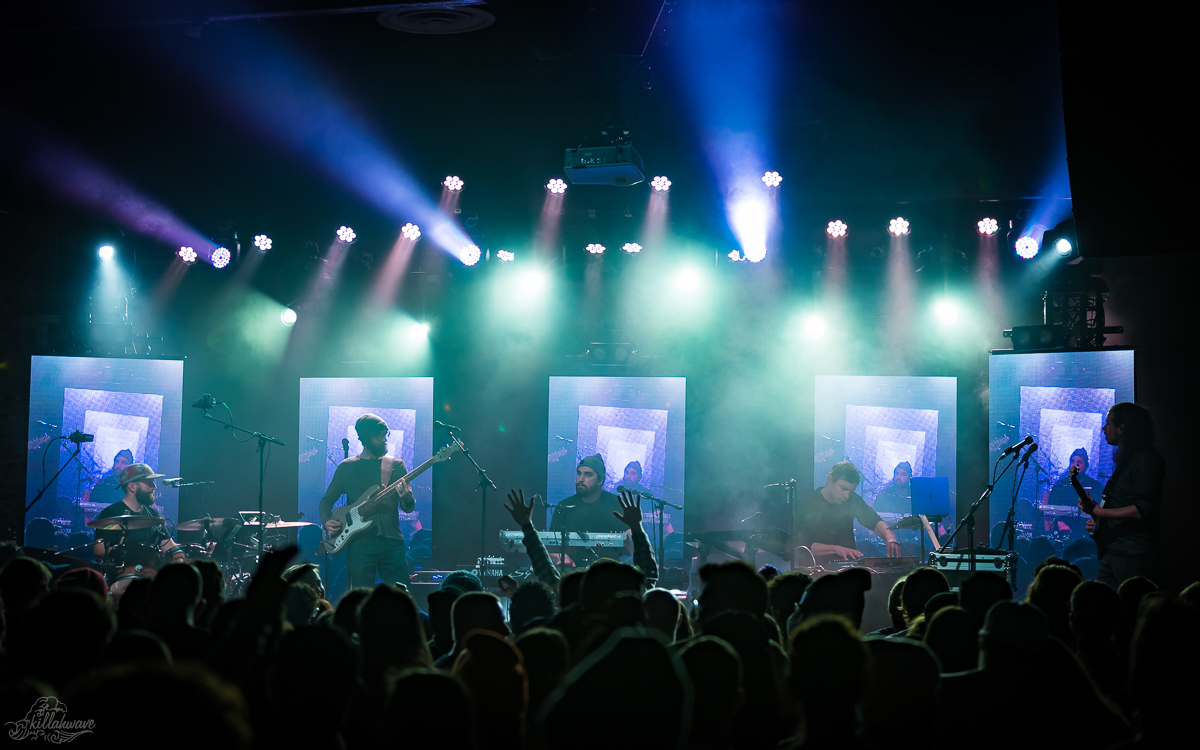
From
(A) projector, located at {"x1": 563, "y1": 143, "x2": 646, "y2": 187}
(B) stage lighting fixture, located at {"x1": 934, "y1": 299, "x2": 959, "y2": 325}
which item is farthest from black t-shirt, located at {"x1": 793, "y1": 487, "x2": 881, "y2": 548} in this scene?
(A) projector, located at {"x1": 563, "y1": 143, "x2": 646, "y2": 187}

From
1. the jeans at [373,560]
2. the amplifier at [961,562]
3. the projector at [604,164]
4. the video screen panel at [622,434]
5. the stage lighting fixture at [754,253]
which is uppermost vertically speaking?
the projector at [604,164]

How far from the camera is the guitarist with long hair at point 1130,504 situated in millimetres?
5922

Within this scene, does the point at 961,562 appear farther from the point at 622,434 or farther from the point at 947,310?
the point at 622,434

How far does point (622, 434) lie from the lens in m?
9.53

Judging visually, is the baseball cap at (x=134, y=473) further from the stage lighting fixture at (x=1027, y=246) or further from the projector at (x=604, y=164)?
the stage lighting fixture at (x=1027, y=246)

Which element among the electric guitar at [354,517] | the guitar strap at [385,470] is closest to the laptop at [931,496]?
the electric guitar at [354,517]

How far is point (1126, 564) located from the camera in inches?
235

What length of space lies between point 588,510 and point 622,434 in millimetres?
1181

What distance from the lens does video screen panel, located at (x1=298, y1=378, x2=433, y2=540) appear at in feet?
31.7

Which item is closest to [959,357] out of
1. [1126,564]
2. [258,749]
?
[1126,564]

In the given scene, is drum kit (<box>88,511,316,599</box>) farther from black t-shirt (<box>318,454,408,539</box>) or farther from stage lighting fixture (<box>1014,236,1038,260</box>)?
stage lighting fixture (<box>1014,236,1038,260</box>)

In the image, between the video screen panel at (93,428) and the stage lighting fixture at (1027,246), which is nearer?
the stage lighting fixture at (1027,246)

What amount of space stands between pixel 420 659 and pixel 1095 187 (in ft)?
12.5

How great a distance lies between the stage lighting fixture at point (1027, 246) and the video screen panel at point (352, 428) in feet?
20.4
